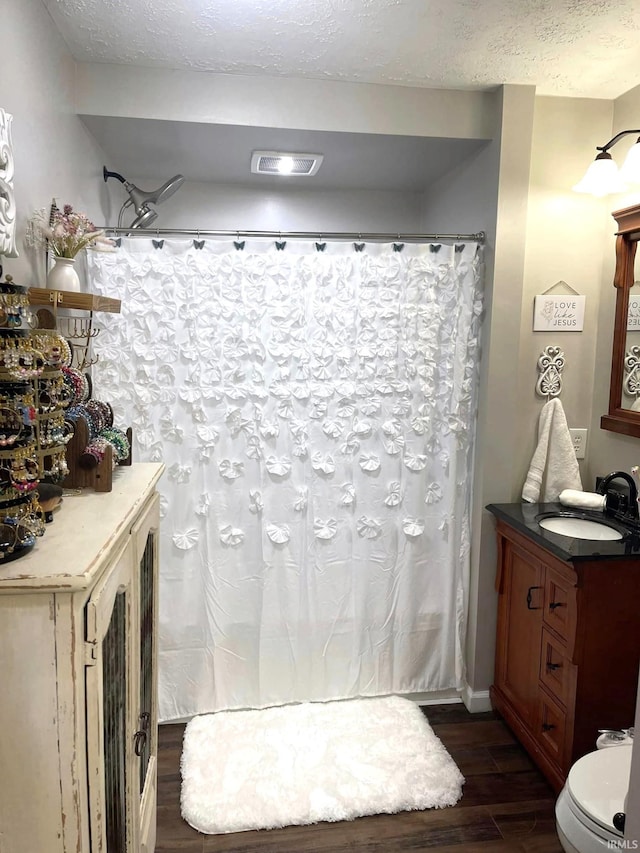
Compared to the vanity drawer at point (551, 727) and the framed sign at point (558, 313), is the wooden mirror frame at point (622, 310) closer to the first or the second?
the framed sign at point (558, 313)

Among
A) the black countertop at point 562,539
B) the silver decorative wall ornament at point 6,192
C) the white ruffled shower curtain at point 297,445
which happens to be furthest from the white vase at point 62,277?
the black countertop at point 562,539

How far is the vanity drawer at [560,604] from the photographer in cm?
194

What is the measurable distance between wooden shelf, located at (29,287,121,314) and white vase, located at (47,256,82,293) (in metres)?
0.02

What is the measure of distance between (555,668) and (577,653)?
15 centimetres

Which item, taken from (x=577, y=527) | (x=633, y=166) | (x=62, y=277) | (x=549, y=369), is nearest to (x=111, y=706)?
(x=62, y=277)

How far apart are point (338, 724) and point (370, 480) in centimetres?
97

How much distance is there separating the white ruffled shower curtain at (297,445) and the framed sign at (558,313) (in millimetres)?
263

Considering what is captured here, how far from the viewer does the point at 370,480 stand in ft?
7.88

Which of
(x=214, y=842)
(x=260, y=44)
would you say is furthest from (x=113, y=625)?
(x=260, y=44)

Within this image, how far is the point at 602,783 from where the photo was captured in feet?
4.80

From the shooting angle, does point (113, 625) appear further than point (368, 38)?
No

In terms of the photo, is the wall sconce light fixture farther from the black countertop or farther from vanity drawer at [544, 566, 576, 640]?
vanity drawer at [544, 566, 576, 640]

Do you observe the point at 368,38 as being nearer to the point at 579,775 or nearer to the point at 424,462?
the point at 424,462

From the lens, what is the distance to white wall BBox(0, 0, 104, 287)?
4.96 ft
